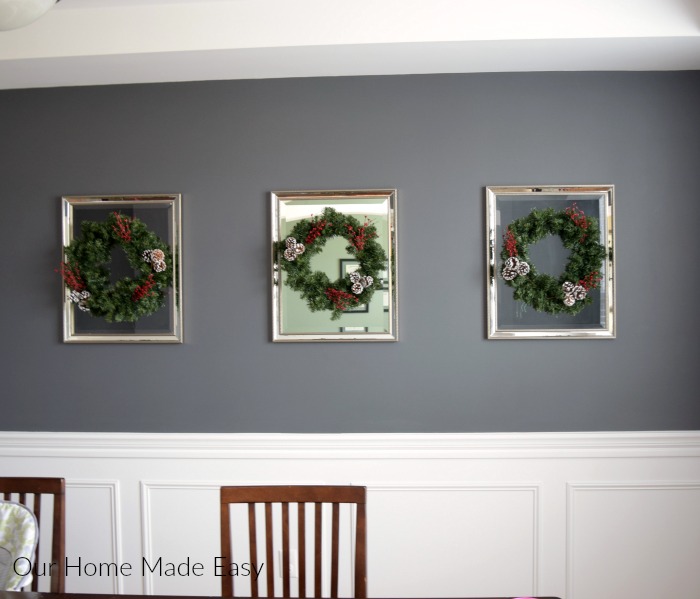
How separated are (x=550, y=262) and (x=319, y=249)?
3.25ft

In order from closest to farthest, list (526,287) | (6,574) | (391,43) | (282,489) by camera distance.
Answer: (6,574)
(282,489)
(391,43)
(526,287)

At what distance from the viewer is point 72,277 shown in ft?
7.89

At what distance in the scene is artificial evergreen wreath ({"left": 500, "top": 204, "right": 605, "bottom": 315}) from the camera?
2.33m

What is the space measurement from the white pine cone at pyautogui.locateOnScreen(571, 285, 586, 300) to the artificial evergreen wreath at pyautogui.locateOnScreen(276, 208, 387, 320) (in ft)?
2.63

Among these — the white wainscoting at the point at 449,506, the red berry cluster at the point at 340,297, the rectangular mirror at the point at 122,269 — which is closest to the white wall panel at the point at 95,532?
the white wainscoting at the point at 449,506

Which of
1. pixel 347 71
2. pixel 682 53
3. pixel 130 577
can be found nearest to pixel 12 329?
pixel 130 577

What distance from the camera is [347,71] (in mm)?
2365

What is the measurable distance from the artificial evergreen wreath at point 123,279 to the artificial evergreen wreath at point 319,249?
1.80 ft

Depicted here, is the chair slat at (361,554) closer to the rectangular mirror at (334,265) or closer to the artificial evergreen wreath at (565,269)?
the rectangular mirror at (334,265)

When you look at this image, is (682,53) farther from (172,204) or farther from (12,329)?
(12,329)

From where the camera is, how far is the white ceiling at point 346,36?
6.83ft

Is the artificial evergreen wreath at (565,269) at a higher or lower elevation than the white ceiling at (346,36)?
lower

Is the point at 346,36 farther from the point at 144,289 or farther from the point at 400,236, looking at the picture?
the point at 144,289

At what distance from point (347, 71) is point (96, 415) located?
1.87 metres
